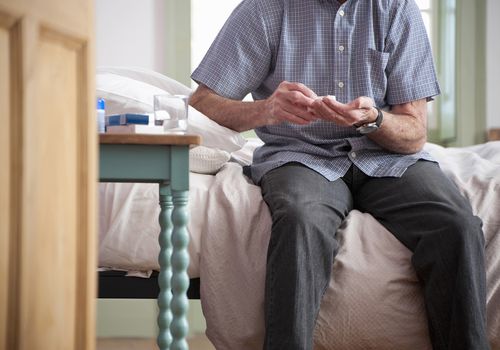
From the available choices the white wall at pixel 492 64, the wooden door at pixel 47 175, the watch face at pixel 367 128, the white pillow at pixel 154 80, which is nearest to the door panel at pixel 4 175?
the wooden door at pixel 47 175

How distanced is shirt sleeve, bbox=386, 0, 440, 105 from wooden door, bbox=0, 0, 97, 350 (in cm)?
113

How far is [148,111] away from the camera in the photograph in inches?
79.4

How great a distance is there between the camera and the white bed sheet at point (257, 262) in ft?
5.48

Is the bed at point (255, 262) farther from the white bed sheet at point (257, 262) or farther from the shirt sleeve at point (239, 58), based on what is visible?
the shirt sleeve at point (239, 58)

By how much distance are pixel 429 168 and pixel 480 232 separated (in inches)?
9.5

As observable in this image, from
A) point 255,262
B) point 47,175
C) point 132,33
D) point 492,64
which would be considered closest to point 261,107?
point 255,262

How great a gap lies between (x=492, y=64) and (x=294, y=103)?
2.26 m

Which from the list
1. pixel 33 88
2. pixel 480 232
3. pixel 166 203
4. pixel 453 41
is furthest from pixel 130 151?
pixel 453 41

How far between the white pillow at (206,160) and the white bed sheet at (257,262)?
116 millimetres

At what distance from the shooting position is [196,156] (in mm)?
1985

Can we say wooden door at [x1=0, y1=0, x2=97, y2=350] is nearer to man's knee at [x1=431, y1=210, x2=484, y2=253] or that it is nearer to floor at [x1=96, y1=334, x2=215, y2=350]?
man's knee at [x1=431, y1=210, x2=484, y2=253]

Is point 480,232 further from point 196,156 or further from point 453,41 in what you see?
point 453,41

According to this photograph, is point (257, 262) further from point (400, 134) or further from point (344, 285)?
point (400, 134)

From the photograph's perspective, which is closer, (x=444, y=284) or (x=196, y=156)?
(x=444, y=284)
